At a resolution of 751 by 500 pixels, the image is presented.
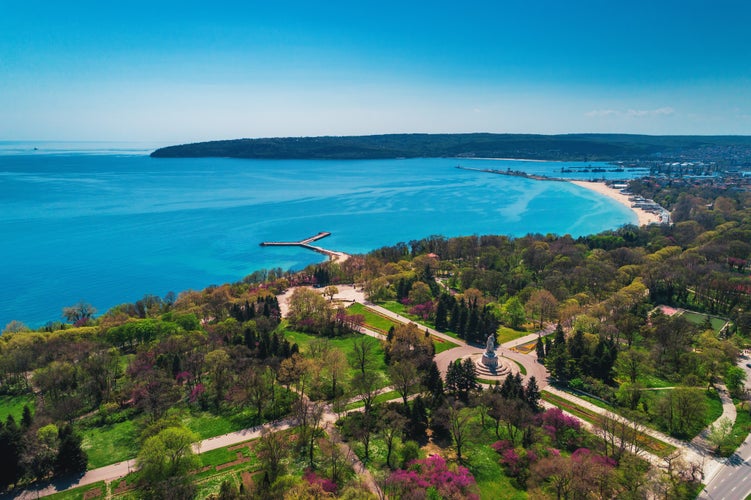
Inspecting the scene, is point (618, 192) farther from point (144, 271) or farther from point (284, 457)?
point (284, 457)

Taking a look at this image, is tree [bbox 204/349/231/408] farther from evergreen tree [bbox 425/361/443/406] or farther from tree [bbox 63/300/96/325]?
tree [bbox 63/300/96/325]

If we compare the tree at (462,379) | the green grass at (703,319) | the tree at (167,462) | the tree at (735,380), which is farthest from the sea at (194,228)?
the tree at (735,380)

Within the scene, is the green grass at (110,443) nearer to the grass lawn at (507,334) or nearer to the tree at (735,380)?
the grass lawn at (507,334)

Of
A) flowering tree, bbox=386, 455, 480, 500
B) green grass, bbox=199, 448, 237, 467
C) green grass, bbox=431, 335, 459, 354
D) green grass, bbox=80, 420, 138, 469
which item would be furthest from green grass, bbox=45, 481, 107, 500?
green grass, bbox=431, 335, 459, 354

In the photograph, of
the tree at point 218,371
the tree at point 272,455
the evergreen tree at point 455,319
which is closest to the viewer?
the tree at point 272,455

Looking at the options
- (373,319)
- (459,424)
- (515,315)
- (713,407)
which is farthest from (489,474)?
(373,319)

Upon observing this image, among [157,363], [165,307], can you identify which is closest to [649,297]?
[157,363]
